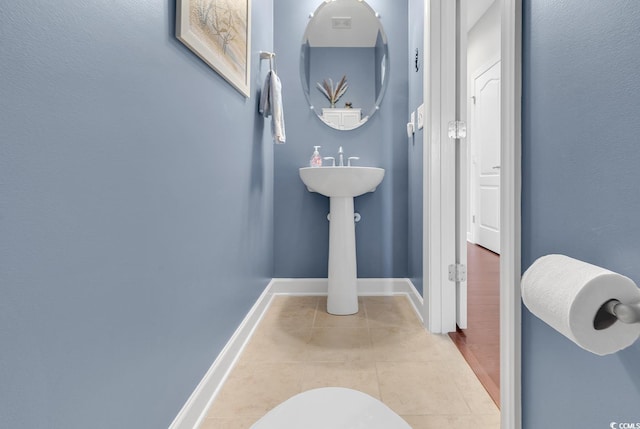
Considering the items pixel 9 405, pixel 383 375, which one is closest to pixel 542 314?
pixel 9 405

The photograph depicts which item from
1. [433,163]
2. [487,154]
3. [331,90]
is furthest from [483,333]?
[487,154]

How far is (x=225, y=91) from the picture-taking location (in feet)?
4.58

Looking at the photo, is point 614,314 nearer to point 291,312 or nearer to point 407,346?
point 407,346

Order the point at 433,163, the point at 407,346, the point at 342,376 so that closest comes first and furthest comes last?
1. the point at 342,376
2. the point at 407,346
3. the point at 433,163

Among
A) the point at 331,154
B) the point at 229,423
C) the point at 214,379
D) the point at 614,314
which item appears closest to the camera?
the point at 614,314

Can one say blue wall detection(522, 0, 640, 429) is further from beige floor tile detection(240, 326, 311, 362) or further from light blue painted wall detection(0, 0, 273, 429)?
beige floor tile detection(240, 326, 311, 362)

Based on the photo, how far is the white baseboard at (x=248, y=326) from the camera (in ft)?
3.50

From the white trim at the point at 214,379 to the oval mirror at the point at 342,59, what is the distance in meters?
1.42

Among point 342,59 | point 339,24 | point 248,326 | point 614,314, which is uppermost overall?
point 339,24

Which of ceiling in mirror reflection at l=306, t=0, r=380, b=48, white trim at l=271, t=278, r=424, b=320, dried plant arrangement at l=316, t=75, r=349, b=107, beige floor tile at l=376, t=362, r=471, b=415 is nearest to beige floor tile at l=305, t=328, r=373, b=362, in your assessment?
beige floor tile at l=376, t=362, r=471, b=415

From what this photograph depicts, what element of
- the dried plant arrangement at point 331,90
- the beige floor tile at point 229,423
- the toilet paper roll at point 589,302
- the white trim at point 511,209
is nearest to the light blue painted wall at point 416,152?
the dried plant arrangement at point 331,90

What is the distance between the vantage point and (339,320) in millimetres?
1991

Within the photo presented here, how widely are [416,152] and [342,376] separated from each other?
1.34 meters

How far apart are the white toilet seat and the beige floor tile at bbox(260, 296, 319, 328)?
92 centimetres
